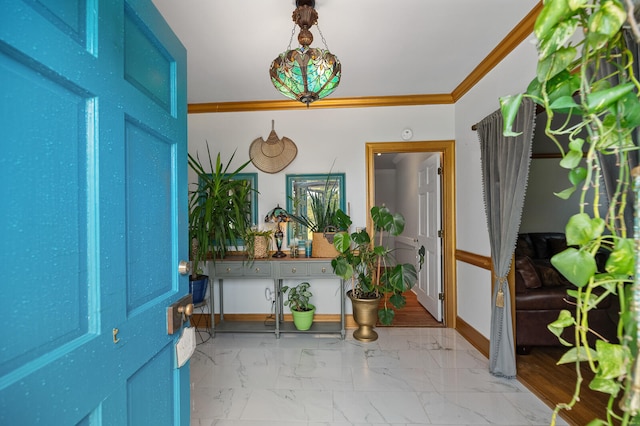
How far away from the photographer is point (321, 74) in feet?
5.44

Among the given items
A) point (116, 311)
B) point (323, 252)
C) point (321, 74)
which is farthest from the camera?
point (323, 252)

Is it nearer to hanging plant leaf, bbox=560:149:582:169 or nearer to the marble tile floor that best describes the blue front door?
hanging plant leaf, bbox=560:149:582:169

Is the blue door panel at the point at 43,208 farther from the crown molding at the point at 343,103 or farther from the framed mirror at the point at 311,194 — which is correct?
the crown molding at the point at 343,103

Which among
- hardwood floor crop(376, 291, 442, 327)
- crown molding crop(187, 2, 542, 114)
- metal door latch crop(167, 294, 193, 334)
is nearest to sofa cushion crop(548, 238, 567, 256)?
hardwood floor crop(376, 291, 442, 327)

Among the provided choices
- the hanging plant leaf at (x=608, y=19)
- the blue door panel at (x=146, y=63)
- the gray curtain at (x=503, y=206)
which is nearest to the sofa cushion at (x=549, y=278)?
the gray curtain at (x=503, y=206)

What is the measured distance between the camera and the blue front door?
520 mm

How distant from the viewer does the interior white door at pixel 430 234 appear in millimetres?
3361

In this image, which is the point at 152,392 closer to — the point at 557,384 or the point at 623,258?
the point at 623,258

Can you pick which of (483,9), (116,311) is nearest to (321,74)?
(483,9)

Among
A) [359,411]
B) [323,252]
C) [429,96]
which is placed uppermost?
[429,96]

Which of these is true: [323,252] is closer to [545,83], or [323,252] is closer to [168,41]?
[168,41]

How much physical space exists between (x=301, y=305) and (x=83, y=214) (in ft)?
8.86

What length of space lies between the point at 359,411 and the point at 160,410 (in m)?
1.34

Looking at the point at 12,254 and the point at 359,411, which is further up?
the point at 12,254
